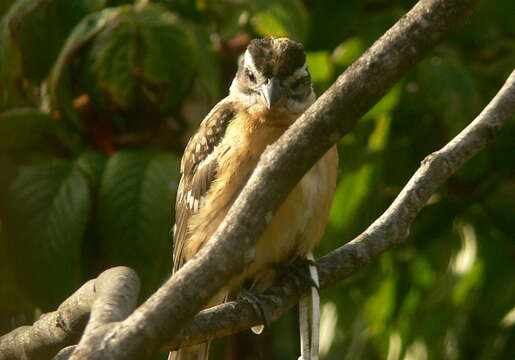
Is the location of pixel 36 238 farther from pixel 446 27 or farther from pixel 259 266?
pixel 446 27

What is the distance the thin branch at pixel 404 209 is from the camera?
3434 millimetres

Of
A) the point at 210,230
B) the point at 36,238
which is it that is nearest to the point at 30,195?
the point at 36,238

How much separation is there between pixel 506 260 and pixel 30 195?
8.08 ft

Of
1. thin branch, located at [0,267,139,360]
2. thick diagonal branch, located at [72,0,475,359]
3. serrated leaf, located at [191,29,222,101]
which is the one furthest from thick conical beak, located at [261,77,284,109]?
thick diagonal branch, located at [72,0,475,359]

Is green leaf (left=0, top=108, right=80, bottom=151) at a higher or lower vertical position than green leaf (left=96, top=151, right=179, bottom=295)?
higher

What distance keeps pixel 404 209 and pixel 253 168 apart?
76 cm

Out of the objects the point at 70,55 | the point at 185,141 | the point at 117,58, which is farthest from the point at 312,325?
the point at 185,141

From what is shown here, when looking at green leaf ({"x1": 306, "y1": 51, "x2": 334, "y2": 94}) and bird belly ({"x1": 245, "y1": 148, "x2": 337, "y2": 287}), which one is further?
green leaf ({"x1": 306, "y1": 51, "x2": 334, "y2": 94})

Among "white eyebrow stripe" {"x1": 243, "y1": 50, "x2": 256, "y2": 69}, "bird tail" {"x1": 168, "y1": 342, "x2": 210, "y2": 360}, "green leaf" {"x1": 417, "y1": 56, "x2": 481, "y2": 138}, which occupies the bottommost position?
"bird tail" {"x1": 168, "y1": 342, "x2": 210, "y2": 360}

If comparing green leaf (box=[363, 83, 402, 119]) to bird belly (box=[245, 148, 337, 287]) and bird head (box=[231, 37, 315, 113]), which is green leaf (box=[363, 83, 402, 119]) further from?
bird belly (box=[245, 148, 337, 287])

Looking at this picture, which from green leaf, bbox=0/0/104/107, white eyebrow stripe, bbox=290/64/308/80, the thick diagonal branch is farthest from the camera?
green leaf, bbox=0/0/104/107

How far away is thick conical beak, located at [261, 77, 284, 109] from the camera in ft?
14.0

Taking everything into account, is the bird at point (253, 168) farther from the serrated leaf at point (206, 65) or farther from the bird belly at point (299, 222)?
the serrated leaf at point (206, 65)

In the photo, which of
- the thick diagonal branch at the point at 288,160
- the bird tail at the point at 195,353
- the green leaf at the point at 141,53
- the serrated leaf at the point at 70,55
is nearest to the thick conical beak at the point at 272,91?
the green leaf at the point at 141,53
